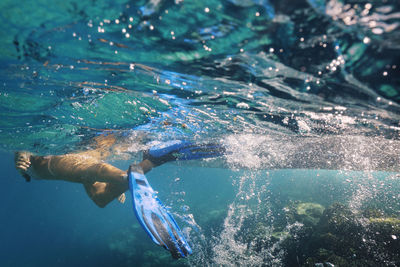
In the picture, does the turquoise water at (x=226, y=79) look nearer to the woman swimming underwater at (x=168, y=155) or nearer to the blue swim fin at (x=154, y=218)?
the woman swimming underwater at (x=168, y=155)

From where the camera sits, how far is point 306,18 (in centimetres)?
395

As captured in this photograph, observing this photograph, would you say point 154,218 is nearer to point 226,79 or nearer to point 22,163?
point 226,79

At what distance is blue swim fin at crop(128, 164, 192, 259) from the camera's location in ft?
20.4

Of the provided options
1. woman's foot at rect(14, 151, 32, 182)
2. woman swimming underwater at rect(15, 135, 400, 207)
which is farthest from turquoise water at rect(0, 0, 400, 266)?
woman's foot at rect(14, 151, 32, 182)

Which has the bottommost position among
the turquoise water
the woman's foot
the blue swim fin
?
the woman's foot

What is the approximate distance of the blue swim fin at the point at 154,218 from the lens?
6223mm

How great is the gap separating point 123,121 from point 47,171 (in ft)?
13.8

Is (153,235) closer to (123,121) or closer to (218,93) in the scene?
(218,93)

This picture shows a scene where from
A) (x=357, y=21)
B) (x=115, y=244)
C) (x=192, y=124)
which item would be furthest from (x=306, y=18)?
(x=115, y=244)

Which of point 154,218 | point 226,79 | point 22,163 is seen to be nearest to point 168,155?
point 154,218

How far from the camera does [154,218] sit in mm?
6738

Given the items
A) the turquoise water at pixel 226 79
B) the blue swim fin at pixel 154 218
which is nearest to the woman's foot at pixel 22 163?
the turquoise water at pixel 226 79

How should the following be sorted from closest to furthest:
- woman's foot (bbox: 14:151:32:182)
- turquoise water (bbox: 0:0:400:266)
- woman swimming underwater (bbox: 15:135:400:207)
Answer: turquoise water (bbox: 0:0:400:266) < woman swimming underwater (bbox: 15:135:400:207) < woman's foot (bbox: 14:151:32:182)

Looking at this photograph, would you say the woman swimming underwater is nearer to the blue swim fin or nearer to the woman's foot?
the woman's foot
